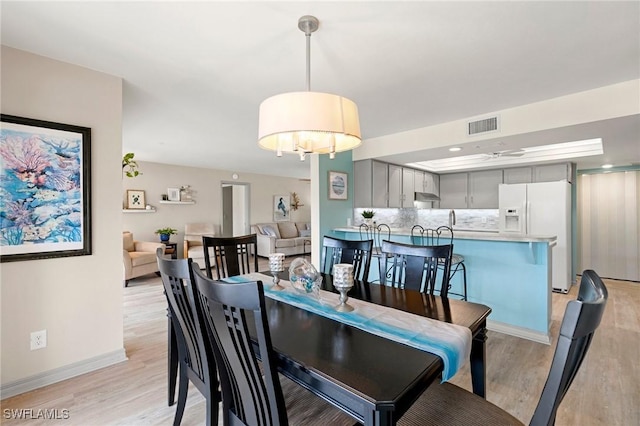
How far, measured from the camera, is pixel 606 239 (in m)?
5.39

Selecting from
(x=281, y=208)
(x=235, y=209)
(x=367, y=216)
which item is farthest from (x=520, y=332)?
(x=235, y=209)

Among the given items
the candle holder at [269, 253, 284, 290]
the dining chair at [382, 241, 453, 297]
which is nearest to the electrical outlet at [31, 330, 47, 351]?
the candle holder at [269, 253, 284, 290]

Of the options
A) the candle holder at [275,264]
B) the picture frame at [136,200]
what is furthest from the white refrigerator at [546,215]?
the picture frame at [136,200]

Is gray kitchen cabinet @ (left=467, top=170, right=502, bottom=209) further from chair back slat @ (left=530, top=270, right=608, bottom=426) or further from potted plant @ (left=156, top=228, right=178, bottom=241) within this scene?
potted plant @ (left=156, top=228, right=178, bottom=241)

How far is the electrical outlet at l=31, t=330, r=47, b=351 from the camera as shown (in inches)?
82.7

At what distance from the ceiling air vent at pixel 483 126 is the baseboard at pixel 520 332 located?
204 cm

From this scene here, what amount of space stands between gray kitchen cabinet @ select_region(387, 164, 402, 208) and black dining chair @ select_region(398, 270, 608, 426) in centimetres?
378

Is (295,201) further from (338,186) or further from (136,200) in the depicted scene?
(338,186)

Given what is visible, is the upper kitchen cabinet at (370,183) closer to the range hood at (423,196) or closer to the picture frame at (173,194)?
the range hood at (423,196)

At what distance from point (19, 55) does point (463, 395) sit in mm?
3300

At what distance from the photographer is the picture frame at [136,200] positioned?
605 centimetres

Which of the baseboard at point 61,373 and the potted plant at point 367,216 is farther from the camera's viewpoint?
the potted plant at point 367,216

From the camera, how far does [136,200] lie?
242 inches

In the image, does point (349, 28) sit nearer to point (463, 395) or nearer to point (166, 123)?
point (463, 395)
